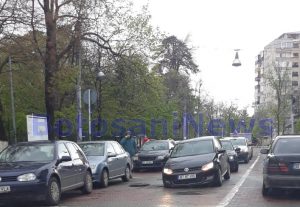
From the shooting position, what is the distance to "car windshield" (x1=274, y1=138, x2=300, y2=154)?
13.0 meters

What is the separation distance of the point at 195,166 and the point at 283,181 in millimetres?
3590

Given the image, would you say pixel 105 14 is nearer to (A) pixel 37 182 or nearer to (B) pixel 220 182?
(B) pixel 220 182

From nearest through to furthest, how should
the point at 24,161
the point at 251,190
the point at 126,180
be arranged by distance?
the point at 24,161
the point at 251,190
the point at 126,180

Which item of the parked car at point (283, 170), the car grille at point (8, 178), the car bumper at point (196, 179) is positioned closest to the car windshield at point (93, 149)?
the car bumper at point (196, 179)

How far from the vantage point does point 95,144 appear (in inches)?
712

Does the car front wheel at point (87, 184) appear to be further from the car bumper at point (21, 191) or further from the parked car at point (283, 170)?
the parked car at point (283, 170)

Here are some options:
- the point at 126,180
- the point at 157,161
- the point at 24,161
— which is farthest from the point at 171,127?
the point at 24,161

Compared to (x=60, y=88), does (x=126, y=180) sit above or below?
below

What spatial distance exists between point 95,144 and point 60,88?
642 centimetres

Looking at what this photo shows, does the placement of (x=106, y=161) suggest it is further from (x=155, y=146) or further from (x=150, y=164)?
(x=155, y=146)

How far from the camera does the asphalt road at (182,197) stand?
12.4 meters

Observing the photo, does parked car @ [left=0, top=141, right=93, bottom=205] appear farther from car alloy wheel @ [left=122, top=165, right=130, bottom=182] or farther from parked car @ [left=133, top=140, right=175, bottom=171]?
parked car @ [left=133, top=140, right=175, bottom=171]

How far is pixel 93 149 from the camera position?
17.9 metres

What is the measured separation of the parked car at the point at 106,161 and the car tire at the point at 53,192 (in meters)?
3.85
